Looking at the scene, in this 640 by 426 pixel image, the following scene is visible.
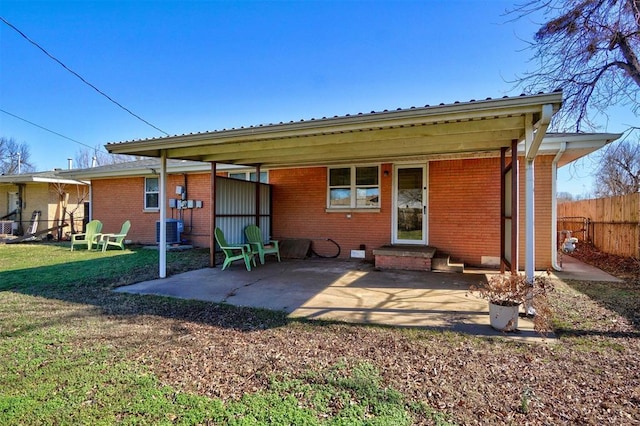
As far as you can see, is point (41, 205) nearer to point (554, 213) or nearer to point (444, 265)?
point (444, 265)

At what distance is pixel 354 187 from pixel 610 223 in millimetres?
7873

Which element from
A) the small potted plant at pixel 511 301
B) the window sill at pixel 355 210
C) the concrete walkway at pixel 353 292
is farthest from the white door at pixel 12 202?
the small potted plant at pixel 511 301

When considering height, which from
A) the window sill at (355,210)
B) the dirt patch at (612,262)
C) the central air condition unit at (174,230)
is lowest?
the dirt patch at (612,262)

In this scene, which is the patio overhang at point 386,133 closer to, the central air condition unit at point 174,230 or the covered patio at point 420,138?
the covered patio at point 420,138

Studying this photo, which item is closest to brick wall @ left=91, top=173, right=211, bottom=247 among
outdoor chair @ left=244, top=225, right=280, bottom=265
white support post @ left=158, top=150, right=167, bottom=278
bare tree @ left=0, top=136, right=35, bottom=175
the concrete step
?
outdoor chair @ left=244, top=225, right=280, bottom=265

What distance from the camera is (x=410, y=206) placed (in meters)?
8.30

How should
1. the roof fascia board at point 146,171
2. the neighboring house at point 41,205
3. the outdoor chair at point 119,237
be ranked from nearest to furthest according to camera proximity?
the roof fascia board at point 146,171
the outdoor chair at point 119,237
the neighboring house at point 41,205

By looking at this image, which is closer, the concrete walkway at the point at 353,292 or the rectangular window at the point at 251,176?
the concrete walkway at the point at 353,292

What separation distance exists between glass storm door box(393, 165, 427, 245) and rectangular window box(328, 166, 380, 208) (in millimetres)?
564

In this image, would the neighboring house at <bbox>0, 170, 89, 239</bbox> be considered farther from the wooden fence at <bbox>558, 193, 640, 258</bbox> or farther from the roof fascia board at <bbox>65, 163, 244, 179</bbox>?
the wooden fence at <bbox>558, 193, 640, 258</bbox>

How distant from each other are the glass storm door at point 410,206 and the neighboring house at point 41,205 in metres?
14.2

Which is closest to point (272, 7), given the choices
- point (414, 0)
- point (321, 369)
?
point (414, 0)

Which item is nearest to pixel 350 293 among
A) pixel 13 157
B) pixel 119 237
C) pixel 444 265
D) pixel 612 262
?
pixel 444 265

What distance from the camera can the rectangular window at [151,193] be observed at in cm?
1178
